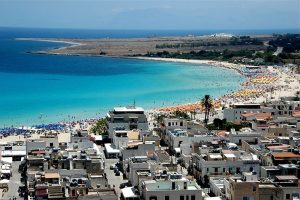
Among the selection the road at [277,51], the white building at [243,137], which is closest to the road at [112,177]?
the white building at [243,137]

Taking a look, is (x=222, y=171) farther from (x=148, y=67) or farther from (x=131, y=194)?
(x=148, y=67)

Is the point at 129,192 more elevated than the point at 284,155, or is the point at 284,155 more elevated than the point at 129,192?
the point at 284,155

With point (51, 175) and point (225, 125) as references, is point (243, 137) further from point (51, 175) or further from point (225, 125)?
point (51, 175)

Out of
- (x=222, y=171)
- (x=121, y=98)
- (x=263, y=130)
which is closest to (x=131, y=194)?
(x=222, y=171)

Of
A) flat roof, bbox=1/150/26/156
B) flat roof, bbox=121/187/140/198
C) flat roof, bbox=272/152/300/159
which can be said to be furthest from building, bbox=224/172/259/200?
flat roof, bbox=1/150/26/156

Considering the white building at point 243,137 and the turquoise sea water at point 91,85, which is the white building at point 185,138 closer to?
the white building at point 243,137

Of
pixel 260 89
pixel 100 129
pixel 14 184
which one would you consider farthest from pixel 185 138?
pixel 260 89
